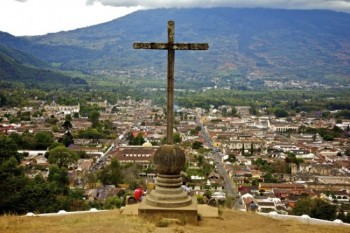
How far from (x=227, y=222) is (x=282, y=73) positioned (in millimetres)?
187287

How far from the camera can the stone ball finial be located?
8.67m

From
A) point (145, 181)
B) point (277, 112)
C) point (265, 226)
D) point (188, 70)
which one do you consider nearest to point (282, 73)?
point (188, 70)

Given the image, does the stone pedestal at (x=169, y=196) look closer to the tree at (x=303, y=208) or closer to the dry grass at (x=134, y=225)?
the dry grass at (x=134, y=225)

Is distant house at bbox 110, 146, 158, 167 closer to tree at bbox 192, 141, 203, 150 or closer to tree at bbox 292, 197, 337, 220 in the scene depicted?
tree at bbox 192, 141, 203, 150

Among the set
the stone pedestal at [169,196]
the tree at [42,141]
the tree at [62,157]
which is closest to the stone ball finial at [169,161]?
the stone pedestal at [169,196]

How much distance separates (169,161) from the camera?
8664 mm

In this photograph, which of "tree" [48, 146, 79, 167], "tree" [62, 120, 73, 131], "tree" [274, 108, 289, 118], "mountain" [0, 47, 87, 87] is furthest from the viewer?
"mountain" [0, 47, 87, 87]

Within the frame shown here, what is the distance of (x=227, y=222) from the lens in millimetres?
8609

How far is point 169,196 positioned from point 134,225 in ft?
3.14

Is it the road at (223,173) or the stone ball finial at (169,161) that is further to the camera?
the road at (223,173)

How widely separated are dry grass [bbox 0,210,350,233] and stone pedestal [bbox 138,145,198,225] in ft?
0.83

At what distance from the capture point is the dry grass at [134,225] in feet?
25.5

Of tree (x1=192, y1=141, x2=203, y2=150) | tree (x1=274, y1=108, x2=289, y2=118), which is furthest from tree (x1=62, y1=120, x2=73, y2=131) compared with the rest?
tree (x1=274, y1=108, x2=289, y2=118)

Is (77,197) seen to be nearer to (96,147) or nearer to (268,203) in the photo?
(268,203)
